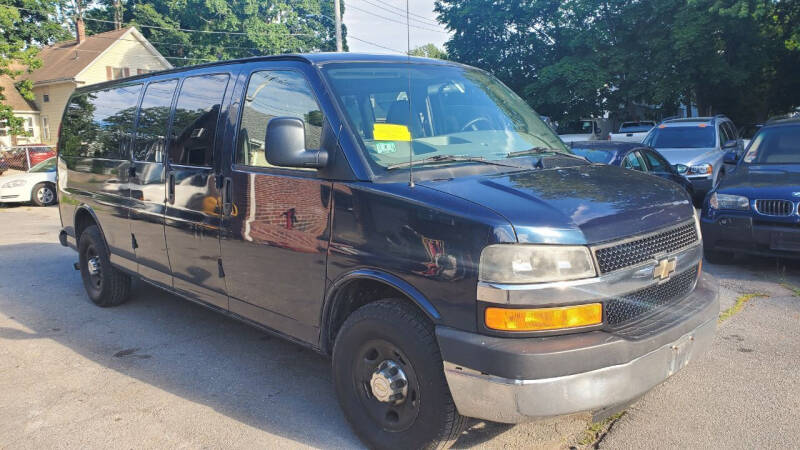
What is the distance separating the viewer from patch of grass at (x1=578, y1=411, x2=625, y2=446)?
3.37 m

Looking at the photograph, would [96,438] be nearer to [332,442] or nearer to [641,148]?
[332,442]

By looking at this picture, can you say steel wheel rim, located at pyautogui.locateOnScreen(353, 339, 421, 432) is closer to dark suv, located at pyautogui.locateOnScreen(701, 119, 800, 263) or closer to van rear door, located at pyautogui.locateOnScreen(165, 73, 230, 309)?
van rear door, located at pyautogui.locateOnScreen(165, 73, 230, 309)

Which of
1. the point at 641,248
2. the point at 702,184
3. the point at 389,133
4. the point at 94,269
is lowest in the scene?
the point at 94,269

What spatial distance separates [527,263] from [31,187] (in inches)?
647

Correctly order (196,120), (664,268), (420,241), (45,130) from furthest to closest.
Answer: (45,130) → (196,120) → (664,268) → (420,241)

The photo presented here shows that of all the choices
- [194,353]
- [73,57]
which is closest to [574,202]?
[194,353]

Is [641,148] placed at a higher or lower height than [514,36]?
lower

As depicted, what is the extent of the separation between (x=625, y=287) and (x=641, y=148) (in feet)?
22.4

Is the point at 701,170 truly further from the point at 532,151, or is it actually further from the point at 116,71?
the point at 116,71

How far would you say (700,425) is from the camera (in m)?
3.48

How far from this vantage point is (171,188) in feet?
15.2

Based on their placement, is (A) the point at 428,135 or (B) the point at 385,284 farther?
(A) the point at 428,135

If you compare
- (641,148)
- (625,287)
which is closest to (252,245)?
(625,287)

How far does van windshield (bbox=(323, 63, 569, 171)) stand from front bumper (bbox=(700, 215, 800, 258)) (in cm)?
330
